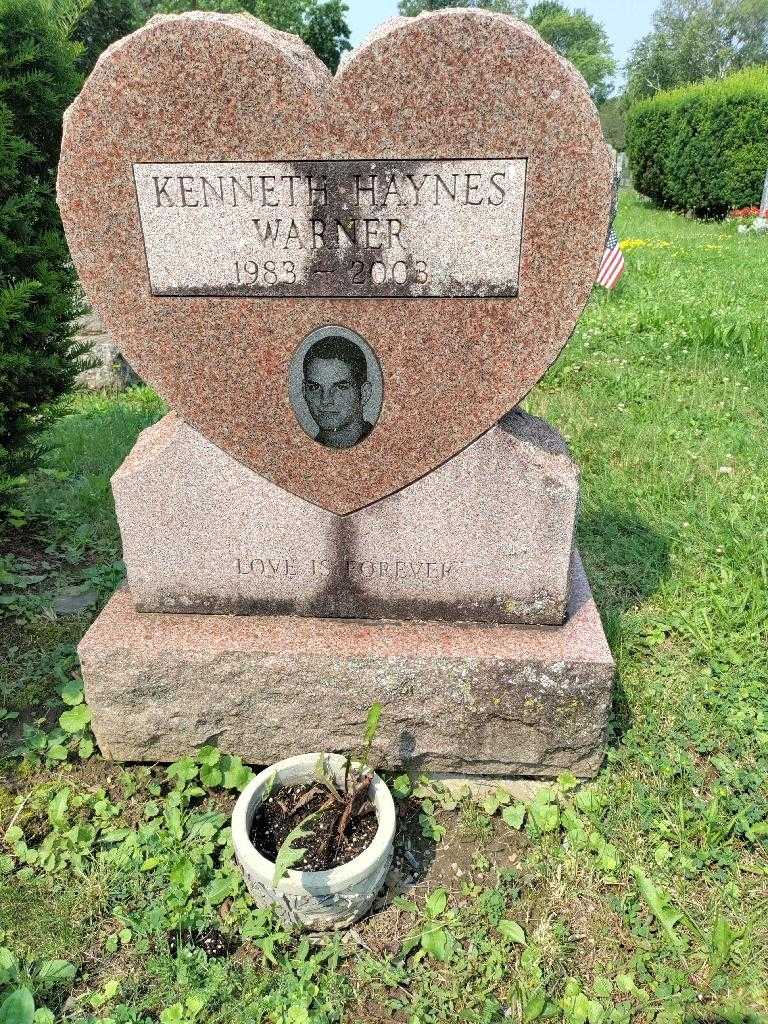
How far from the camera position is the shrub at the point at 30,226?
3139mm

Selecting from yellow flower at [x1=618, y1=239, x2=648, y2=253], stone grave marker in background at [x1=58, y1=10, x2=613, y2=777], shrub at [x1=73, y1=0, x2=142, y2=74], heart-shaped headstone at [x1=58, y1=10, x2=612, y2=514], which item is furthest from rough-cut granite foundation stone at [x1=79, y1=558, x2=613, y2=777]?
shrub at [x1=73, y1=0, x2=142, y2=74]

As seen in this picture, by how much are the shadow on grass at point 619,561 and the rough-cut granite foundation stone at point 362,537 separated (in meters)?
0.75

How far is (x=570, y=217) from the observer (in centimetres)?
206

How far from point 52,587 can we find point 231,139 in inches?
81.8

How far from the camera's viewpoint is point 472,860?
2242mm

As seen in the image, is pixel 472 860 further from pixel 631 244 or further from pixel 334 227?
pixel 631 244

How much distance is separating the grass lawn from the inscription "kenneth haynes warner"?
4.76ft

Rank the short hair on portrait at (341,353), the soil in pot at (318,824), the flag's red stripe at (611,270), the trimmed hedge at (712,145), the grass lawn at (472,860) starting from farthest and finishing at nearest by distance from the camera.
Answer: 1. the trimmed hedge at (712,145)
2. the flag's red stripe at (611,270)
3. the short hair on portrait at (341,353)
4. the soil in pot at (318,824)
5. the grass lawn at (472,860)

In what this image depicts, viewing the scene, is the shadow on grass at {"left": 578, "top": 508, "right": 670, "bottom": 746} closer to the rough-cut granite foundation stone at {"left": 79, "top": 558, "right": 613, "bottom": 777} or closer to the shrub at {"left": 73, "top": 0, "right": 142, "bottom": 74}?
the rough-cut granite foundation stone at {"left": 79, "top": 558, "right": 613, "bottom": 777}

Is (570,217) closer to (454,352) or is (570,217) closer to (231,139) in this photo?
(454,352)

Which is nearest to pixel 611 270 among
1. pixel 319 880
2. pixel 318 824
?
pixel 318 824

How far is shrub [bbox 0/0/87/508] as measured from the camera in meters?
3.14

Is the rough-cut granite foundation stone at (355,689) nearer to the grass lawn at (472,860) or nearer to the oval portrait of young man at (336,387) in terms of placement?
the grass lawn at (472,860)

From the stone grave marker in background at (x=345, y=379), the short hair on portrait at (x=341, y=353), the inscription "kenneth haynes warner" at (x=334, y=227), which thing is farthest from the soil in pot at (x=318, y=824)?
the inscription "kenneth haynes warner" at (x=334, y=227)
